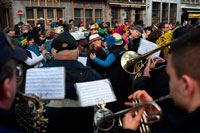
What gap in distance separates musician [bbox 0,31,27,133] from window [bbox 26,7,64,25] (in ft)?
51.0

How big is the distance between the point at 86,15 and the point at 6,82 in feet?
59.7

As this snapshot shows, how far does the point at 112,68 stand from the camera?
401 centimetres

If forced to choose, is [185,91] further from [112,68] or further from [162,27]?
[162,27]

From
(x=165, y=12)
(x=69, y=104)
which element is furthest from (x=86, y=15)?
(x=69, y=104)

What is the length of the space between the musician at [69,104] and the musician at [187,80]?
51.3 inches

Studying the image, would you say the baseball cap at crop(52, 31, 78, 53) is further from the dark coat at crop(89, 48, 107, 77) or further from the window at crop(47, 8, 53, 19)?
the window at crop(47, 8, 53, 19)

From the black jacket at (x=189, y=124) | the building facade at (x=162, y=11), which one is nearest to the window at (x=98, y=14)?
the building facade at (x=162, y=11)

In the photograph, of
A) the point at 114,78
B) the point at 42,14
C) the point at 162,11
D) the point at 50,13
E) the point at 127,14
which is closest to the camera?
the point at 114,78

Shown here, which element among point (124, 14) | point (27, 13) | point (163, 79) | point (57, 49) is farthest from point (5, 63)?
point (124, 14)

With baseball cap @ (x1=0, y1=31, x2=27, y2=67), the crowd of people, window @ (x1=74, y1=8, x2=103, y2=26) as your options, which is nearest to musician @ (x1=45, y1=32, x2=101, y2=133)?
the crowd of people

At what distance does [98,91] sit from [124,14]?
20.3 meters

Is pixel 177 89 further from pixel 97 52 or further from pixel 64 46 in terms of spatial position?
pixel 97 52

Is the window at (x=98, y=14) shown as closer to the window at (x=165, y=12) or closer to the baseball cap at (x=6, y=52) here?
the window at (x=165, y=12)

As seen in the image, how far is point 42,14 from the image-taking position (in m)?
16.1
